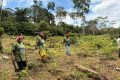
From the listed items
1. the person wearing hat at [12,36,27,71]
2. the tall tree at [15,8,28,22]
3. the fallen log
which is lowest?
the fallen log

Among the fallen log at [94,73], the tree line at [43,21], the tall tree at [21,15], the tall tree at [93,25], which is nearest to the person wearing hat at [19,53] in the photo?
the fallen log at [94,73]

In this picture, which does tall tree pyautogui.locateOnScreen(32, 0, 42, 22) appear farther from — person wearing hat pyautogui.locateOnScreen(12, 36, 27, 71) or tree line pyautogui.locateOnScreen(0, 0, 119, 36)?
person wearing hat pyautogui.locateOnScreen(12, 36, 27, 71)

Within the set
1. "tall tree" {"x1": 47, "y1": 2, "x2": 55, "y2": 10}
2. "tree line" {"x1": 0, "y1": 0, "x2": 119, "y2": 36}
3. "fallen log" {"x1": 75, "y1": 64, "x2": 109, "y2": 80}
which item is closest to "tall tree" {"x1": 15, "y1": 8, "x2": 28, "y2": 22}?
"tree line" {"x1": 0, "y1": 0, "x2": 119, "y2": 36}

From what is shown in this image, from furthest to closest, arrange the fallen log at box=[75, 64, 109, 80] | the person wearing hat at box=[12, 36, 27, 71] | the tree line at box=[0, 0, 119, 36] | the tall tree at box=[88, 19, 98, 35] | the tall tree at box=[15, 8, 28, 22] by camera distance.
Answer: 1. the tall tree at box=[88, 19, 98, 35]
2. the tall tree at box=[15, 8, 28, 22]
3. the tree line at box=[0, 0, 119, 36]
4. the fallen log at box=[75, 64, 109, 80]
5. the person wearing hat at box=[12, 36, 27, 71]

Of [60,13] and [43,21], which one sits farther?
[60,13]

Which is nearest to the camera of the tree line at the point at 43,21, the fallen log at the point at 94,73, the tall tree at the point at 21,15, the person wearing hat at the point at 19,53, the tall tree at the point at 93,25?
the person wearing hat at the point at 19,53

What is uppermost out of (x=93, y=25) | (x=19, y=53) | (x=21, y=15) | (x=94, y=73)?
(x=21, y=15)

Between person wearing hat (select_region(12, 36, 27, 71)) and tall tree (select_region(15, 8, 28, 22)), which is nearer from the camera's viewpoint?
person wearing hat (select_region(12, 36, 27, 71))

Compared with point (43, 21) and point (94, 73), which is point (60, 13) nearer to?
point (43, 21)

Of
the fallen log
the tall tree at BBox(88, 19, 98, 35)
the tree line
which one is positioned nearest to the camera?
the fallen log

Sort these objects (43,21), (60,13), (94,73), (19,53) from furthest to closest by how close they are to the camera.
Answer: (60,13), (43,21), (94,73), (19,53)

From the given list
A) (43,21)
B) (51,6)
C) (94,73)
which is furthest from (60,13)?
(94,73)

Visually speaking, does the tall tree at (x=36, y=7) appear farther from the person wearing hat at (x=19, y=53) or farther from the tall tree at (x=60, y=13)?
the person wearing hat at (x=19, y=53)

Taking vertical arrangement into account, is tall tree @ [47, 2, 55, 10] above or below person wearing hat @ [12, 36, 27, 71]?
above
